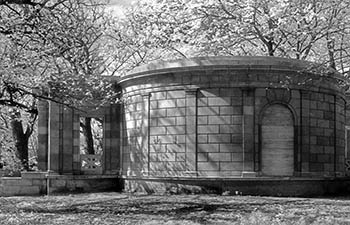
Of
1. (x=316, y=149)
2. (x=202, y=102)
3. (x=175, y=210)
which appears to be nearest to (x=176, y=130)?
(x=202, y=102)

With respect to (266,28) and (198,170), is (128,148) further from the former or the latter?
(266,28)

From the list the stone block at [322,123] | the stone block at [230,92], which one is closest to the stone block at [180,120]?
the stone block at [230,92]

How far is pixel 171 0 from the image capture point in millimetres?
27750

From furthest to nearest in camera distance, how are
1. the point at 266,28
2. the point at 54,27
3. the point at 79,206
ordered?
the point at 266,28, the point at 79,206, the point at 54,27

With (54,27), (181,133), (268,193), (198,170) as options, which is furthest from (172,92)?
(54,27)

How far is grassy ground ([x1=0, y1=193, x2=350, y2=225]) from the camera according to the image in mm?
Result: 13367

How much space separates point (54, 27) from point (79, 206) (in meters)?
5.77

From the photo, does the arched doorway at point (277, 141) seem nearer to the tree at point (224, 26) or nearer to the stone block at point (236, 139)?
the stone block at point (236, 139)

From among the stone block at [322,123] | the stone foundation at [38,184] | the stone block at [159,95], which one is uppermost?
the stone block at [159,95]

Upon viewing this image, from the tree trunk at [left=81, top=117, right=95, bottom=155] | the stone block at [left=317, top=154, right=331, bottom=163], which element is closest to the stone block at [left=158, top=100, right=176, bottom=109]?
the stone block at [left=317, top=154, right=331, bottom=163]

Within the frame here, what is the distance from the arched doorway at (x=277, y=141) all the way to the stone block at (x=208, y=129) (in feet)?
6.00

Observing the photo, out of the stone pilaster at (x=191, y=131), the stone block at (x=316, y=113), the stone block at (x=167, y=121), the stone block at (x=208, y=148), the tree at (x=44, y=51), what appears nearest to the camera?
the tree at (x=44, y=51)

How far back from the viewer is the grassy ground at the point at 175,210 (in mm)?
13367

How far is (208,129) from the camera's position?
21250 mm
